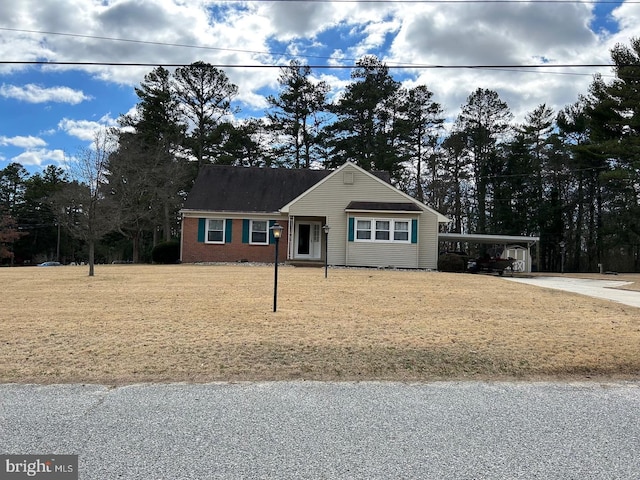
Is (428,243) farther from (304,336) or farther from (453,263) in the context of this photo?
(304,336)

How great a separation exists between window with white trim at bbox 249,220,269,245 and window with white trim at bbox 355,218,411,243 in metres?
4.94

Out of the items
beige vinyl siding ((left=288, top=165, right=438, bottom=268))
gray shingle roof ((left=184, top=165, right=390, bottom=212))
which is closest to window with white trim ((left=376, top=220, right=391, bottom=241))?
beige vinyl siding ((left=288, top=165, right=438, bottom=268))

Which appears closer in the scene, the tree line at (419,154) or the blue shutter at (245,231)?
the blue shutter at (245,231)

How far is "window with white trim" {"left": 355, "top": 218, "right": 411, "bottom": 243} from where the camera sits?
20.8 m

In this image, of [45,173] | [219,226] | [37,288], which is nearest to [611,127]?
[219,226]

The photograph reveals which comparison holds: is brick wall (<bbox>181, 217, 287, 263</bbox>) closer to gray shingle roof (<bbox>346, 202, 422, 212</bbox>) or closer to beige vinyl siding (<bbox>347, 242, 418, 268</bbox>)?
beige vinyl siding (<bbox>347, 242, 418, 268</bbox>)

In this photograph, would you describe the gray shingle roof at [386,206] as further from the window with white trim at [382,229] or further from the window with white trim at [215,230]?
the window with white trim at [215,230]

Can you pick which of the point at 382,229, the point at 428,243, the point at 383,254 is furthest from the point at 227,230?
the point at 428,243

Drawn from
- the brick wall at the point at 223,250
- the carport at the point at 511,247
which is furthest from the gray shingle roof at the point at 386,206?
the brick wall at the point at 223,250

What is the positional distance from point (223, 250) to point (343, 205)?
668 centimetres

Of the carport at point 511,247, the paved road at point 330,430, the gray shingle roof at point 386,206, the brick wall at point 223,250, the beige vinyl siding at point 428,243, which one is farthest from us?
the carport at point 511,247

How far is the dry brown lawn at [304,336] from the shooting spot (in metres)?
5.04

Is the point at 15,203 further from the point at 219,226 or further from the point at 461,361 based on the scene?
the point at 461,361

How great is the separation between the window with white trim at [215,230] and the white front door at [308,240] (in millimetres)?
3935
